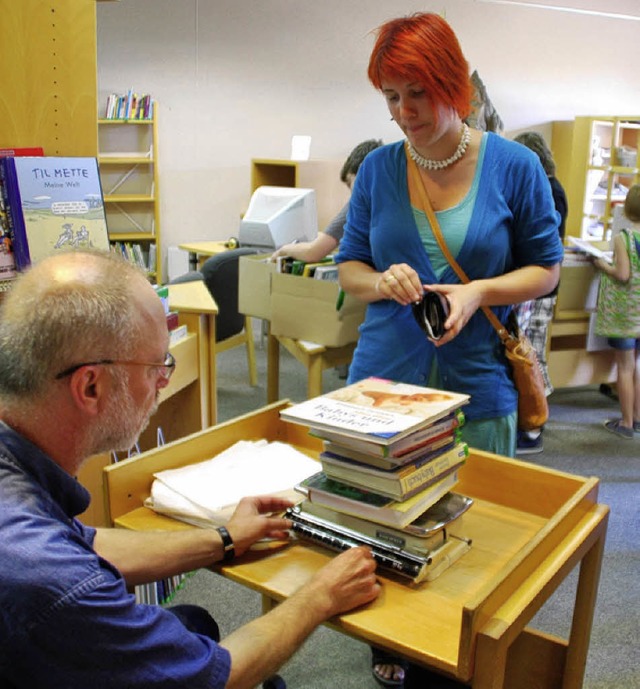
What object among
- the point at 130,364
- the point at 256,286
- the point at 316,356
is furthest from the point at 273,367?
the point at 130,364

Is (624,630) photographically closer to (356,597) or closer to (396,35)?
(356,597)

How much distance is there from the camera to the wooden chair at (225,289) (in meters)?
4.22

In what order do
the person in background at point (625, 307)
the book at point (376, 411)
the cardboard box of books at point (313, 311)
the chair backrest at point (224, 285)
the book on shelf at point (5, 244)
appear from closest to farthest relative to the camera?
the book at point (376, 411)
the book on shelf at point (5, 244)
the cardboard box of books at point (313, 311)
the person in background at point (625, 307)
the chair backrest at point (224, 285)

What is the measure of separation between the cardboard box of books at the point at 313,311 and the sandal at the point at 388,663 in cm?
143

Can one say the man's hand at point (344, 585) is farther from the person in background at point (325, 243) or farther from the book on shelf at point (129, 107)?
the book on shelf at point (129, 107)

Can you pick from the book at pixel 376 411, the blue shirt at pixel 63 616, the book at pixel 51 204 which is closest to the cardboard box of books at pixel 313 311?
the book at pixel 51 204

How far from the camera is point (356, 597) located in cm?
113

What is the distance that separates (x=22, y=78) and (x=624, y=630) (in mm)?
2427

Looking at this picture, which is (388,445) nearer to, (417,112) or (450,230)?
(450,230)

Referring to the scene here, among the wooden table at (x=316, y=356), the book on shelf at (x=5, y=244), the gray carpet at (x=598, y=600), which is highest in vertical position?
→ the book on shelf at (x=5, y=244)

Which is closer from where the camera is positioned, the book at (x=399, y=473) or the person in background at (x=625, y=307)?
the book at (x=399, y=473)

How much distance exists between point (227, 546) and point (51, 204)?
1139 mm

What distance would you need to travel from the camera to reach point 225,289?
4.29 meters

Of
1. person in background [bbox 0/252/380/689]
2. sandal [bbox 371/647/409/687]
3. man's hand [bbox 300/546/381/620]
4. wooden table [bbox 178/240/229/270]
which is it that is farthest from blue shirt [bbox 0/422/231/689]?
wooden table [bbox 178/240/229/270]
